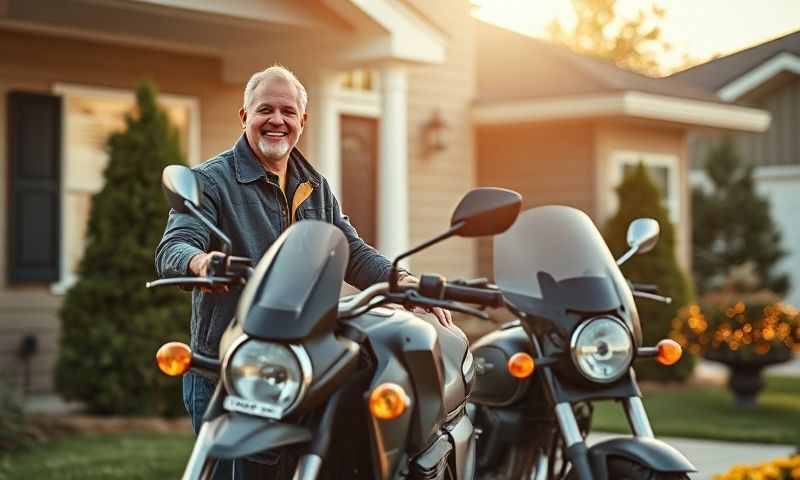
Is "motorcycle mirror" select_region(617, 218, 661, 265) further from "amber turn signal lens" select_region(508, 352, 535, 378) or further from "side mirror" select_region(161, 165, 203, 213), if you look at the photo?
"side mirror" select_region(161, 165, 203, 213)

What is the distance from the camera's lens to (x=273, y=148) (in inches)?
153

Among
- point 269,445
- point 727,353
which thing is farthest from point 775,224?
point 269,445

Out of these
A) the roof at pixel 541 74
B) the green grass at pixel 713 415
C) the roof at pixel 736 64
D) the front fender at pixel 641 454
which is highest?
the roof at pixel 736 64

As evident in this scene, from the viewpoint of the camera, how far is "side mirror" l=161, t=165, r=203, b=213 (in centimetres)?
321

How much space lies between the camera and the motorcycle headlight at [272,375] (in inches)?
113

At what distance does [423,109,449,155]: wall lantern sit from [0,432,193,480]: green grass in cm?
644

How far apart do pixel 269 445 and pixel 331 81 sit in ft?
33.0

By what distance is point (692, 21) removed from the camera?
45156mm

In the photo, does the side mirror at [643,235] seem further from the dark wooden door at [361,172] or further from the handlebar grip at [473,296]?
the dark wooden door at [361,172]

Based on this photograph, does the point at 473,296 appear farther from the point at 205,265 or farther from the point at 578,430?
the point at 578,430

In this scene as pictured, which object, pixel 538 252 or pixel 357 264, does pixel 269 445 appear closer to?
pixel 357 264

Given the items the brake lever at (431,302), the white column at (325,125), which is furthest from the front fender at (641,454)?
the white column at (325,125)

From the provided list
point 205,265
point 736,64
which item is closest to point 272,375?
point 205,265

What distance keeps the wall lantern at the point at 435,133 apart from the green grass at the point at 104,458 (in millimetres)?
6441
